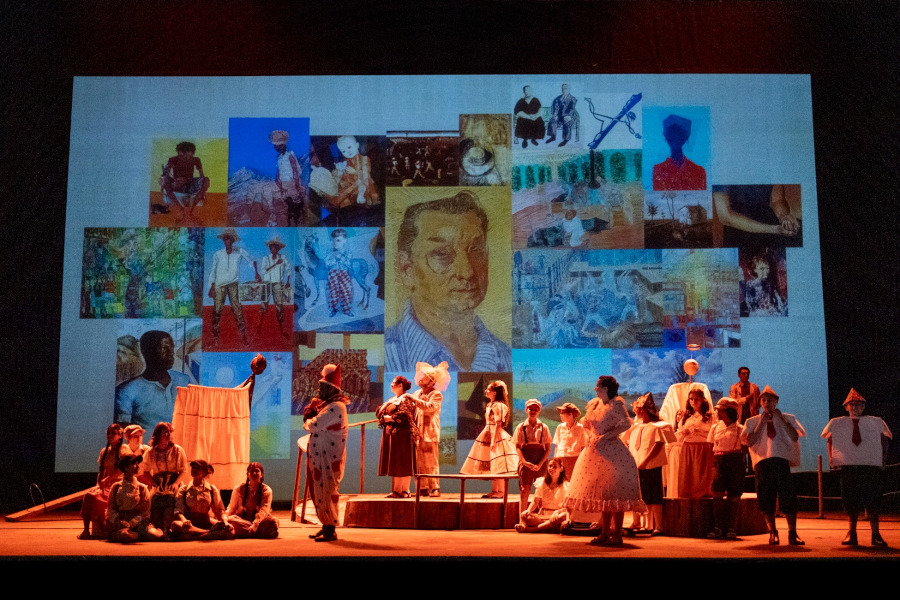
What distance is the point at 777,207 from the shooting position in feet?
36.7

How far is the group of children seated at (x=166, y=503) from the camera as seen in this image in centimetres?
785

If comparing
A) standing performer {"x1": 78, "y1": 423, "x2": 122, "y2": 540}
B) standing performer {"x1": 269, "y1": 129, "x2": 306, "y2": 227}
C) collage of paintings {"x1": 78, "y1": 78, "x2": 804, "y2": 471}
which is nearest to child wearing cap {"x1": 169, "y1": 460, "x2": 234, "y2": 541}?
standing performer {"x1": 78, "y1": 423, "x2": 122, "y2": 540}

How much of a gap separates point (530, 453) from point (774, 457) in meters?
2.32

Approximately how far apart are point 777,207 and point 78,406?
8576mm

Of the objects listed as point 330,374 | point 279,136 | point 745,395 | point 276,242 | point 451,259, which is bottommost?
point 745,395

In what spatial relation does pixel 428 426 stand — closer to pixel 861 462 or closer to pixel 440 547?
pixel 440 547

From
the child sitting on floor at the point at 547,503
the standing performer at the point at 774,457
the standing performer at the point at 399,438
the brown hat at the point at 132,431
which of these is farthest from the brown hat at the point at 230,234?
the standing performer at the point at 774,457

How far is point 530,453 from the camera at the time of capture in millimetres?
8914

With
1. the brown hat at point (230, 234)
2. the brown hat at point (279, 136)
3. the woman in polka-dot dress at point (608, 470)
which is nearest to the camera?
the woman in polka-dot dress at point (608, 470)

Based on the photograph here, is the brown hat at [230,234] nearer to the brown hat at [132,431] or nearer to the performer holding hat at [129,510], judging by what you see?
the brown hat at [132,431]

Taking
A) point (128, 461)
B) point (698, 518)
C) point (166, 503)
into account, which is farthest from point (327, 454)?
point (698, 518)

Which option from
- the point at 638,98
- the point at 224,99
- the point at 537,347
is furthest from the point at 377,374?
the point at 638,98

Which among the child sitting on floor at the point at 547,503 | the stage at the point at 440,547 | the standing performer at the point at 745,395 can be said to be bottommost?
the stage at the point at 440,547

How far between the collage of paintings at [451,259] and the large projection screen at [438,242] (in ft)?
0.08
